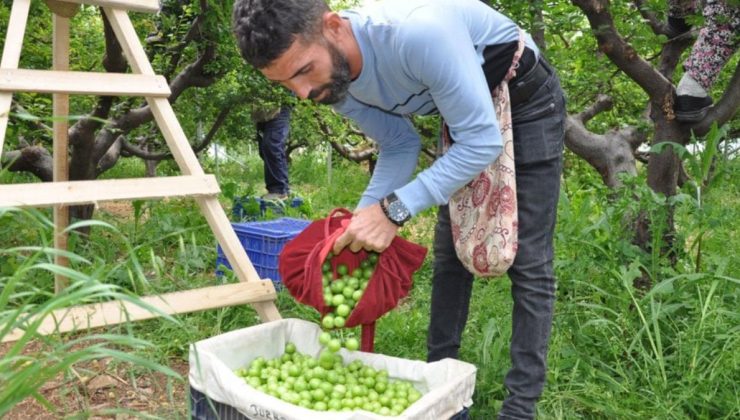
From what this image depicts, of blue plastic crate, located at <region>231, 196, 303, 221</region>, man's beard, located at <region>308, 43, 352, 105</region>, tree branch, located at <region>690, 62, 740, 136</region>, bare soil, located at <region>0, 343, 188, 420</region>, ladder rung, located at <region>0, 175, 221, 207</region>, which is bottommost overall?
blue plastic crate, located at <region>231, 196, 303, 221</region>

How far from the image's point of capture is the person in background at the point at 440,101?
65.9 inches

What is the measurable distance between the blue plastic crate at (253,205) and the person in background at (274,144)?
74 cm

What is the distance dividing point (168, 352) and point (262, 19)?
66.1 inches

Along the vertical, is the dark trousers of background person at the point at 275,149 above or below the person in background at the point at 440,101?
below

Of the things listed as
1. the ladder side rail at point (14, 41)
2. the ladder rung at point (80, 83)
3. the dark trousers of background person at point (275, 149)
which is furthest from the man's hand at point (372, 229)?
the dark trousers of background person at point (275, 149)

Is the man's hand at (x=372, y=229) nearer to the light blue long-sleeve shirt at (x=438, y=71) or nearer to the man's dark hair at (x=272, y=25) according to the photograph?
the light blue long-sleeve shirt at (x=438, y=71)

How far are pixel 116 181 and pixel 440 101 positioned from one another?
1167 millimetres

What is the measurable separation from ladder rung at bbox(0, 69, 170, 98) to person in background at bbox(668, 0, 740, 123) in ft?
6.69

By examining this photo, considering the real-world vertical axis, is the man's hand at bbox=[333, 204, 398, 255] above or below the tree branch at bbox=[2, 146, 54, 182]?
above

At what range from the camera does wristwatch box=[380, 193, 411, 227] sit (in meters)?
1.79

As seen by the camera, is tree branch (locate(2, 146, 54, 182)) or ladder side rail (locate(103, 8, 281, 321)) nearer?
ladder side rail (locate(103, 8, 281, 321))

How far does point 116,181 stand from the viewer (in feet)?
7.62

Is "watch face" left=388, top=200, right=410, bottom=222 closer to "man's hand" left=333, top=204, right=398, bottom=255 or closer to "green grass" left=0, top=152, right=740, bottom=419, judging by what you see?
"man's hand" left=333, top=204, right=398, bottom=255

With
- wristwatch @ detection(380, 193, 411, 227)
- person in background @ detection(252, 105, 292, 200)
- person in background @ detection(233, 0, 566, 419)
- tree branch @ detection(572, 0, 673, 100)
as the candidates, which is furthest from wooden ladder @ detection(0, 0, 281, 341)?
person in background @ detection(252, 105, 292, 200)
